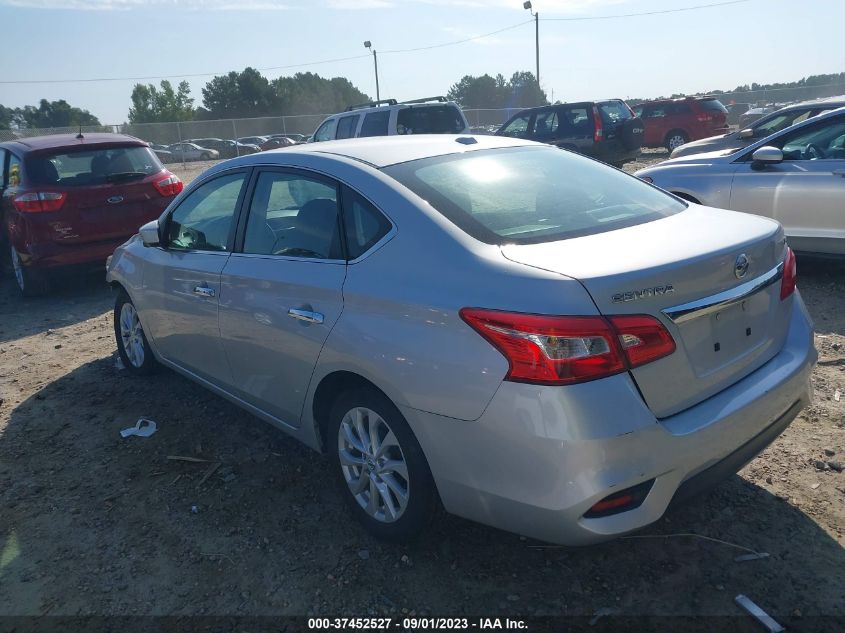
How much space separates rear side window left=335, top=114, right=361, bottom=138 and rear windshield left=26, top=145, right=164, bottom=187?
208 inches

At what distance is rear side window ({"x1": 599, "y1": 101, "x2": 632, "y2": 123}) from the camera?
52.5 feet

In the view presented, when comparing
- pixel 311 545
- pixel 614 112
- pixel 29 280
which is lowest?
pixel 311 545

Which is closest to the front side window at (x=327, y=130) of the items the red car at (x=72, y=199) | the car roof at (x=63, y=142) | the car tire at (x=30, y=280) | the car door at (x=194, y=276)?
the car roof at (x=63, y=142)

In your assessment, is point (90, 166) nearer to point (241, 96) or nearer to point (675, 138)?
point (675, 138)

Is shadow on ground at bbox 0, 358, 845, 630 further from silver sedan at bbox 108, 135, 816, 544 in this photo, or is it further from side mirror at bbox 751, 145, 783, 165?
side mirror at bbox 751, 145, 783, 165

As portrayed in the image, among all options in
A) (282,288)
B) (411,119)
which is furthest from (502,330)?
(411,119)

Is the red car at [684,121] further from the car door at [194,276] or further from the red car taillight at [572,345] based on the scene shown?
the red car taillight at [572,345]

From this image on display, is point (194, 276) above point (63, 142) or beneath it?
beneath

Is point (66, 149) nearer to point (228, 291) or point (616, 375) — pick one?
point (228, 291)

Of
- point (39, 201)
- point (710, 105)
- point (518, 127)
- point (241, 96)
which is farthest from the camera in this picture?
point (241, 96)

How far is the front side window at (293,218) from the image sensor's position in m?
3.12

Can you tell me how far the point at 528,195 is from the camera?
3.07 m

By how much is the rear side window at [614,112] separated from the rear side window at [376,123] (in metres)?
6.30

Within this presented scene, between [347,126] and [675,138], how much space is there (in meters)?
12.0
